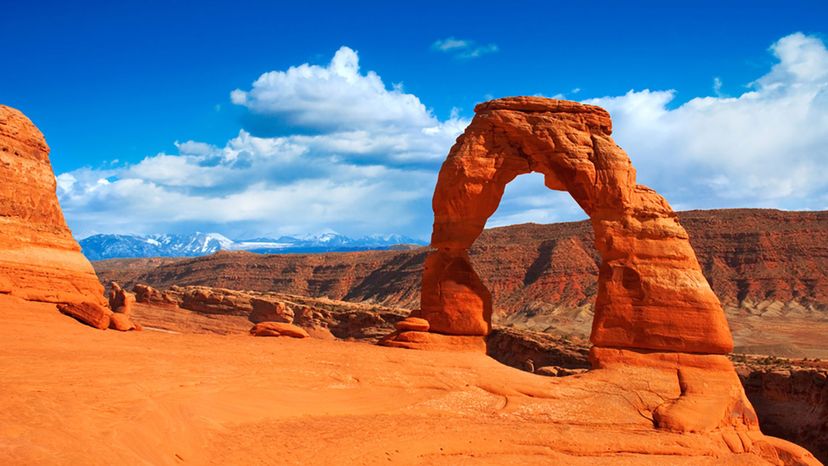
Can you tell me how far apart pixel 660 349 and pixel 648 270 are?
1966 millimetres

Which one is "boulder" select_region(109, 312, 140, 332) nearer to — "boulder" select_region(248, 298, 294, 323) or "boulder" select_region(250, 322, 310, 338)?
"boulder" select_region(250, 322, 310, 338)

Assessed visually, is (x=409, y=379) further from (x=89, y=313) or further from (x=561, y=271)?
(x=561, y=271)

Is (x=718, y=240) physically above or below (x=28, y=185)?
above

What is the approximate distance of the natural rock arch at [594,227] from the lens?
1781 cm

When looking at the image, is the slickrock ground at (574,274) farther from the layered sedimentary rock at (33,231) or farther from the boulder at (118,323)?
the layered sedimentary rock at (33,231)

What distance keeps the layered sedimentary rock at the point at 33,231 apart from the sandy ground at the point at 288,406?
0.70 meters

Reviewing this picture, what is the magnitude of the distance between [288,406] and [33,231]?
884 cm

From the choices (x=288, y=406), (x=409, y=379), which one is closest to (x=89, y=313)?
(x=288, y=406)

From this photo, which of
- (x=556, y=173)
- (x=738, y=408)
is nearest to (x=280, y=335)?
(x=556, y=173)

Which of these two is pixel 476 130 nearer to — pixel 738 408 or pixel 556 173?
pixel 556 173

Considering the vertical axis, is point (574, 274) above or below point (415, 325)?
above

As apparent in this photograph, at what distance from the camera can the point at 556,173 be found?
63.7 ft

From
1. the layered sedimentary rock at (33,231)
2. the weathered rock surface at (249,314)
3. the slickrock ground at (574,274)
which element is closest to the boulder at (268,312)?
the weathered rock surface at (249,314)

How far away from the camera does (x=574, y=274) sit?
7638 cm
